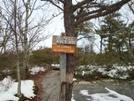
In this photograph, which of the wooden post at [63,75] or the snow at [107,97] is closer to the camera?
the wooden post at [63,75]

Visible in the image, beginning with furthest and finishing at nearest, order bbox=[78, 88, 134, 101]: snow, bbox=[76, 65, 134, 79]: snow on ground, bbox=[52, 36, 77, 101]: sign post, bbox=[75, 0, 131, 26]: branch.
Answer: bbox=[76, 65, 134, 79]: snow on ground → bbox=[78, 88, 134, 101]: snow → bbox=[52, 36, 77, 101]: sign post → bbox=[75, 0, 131, 26]: branch

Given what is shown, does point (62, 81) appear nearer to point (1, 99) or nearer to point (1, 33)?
point (1, 99)

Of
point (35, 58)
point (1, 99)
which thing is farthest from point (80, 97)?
point (35, 58)

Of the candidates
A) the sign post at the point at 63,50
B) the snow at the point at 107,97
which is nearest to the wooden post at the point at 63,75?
the sign post at the point at 63,50

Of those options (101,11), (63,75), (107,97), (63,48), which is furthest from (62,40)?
(107,97)

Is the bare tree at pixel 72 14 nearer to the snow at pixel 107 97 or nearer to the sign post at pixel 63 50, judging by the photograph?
the sign post at pixel 63 50

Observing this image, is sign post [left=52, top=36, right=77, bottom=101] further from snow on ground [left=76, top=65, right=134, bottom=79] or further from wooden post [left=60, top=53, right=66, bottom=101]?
snow on ground [left=76, top=65, right=134, bottom=79]

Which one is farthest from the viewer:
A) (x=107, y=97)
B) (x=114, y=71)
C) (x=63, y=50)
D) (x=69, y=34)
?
(x=114, y=71)

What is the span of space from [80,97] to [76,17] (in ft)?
16.5

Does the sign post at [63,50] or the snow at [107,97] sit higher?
the sign post at [63,50]

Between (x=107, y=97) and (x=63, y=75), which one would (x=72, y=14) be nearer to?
(x=63, y=75)

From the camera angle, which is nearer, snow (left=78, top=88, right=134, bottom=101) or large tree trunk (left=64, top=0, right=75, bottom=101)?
large tree trunk (left=64, top=0, right=75, bottom=101)

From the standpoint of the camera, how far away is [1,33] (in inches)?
277

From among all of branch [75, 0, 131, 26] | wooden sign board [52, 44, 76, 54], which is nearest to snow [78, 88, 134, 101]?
wooden sign board [52, 44, 76, 54]
